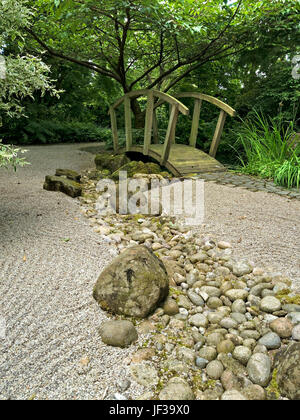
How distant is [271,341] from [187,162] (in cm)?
384

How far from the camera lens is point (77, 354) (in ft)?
5.71

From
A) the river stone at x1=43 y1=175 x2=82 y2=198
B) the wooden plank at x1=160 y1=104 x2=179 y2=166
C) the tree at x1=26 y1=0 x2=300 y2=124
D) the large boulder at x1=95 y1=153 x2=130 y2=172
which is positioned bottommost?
the river stone at x1=43 y1=175 x2=82 y2=198

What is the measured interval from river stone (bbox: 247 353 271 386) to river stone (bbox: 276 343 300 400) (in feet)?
0.17

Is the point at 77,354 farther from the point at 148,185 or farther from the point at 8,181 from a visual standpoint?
the point at 8,181

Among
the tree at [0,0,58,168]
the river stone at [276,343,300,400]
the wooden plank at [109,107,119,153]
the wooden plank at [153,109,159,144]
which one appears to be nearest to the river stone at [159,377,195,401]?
the river stone at [276,343,300,400]

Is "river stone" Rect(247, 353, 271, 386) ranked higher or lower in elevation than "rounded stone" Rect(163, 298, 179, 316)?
lower

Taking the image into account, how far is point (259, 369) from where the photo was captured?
64.9 inches

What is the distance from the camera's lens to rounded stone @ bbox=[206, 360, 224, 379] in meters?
1.67

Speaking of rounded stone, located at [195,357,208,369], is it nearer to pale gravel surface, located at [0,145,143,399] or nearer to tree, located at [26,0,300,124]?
pale gravel surface, located at [0,145,143,399]

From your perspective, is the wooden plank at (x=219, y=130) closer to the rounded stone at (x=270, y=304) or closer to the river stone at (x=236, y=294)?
the river stone at (x=236, y=294)

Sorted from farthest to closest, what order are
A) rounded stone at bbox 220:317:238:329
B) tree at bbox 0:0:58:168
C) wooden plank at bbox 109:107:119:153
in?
1. wooden plank at bbox 109:107:119:153
2. tree at bbox 0:0:58:168
3. rounded stone at bbox 220:317:238:329

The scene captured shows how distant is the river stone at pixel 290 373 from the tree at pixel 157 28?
4.52m

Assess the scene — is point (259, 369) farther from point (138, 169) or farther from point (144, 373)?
point (138, 169)

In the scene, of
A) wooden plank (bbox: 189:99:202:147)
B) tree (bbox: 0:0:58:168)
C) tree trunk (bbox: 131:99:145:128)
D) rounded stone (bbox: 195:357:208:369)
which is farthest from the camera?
tree trunk (bbox: 131:99:145:128)
